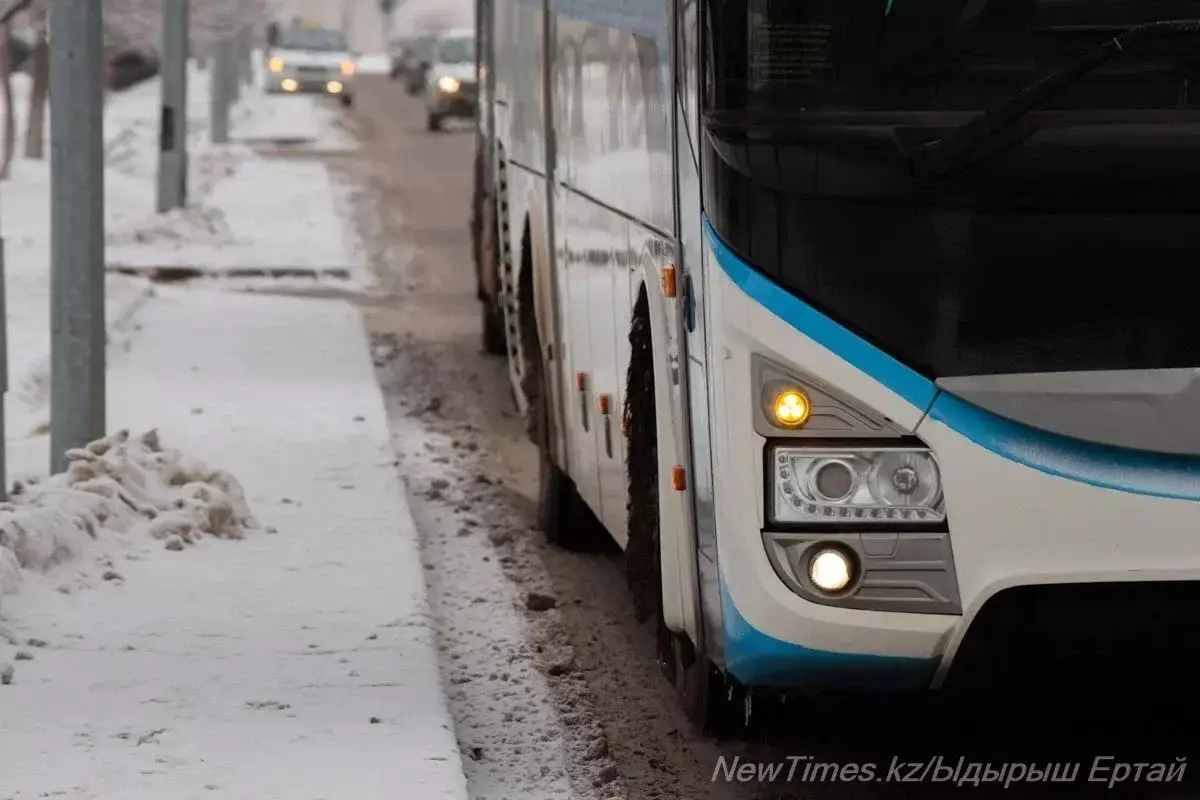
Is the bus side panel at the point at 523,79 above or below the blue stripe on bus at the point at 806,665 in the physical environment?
above

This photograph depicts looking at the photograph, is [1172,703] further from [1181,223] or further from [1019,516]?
[1181,223]

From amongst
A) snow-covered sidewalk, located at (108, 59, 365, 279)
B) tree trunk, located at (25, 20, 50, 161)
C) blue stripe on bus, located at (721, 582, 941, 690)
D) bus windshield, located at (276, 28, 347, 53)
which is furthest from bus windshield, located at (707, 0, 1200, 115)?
bus windshield, located at (276, 28, 347, 53)

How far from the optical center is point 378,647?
Result: 7188mm

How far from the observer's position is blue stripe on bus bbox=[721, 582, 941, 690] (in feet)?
17.1

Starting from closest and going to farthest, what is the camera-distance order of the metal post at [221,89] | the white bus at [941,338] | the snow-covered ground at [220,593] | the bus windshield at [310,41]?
the white bus at [941,338], the snow-covered ground at [220,593], the metal post at [221,89], the bus windshield at [310,41]

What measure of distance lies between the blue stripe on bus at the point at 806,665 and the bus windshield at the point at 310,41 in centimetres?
5533

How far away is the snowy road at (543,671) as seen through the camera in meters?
6.23

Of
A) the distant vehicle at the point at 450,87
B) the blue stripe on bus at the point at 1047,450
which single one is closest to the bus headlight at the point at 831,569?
the blue stripe on bus at the point at 1047,450

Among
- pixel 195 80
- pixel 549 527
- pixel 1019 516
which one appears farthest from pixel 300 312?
pixel 195 80

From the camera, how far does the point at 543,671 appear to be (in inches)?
290

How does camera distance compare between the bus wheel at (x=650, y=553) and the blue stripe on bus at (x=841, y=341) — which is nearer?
the blue stripe on bus at (x=841, y=341)

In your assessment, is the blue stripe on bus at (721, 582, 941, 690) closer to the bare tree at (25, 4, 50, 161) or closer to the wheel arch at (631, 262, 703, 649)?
the wheel arch at (631, 262, 703, 649)

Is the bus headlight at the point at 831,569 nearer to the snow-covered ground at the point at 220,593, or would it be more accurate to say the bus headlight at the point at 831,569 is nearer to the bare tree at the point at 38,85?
the snow-covered ground at the point at 220,593

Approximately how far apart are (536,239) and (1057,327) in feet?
14.1
